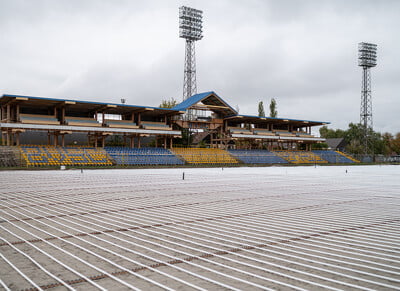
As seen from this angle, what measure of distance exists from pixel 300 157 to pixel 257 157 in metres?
9.17

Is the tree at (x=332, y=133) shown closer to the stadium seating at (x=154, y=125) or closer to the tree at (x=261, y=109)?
the tree at (x=261, y=109)

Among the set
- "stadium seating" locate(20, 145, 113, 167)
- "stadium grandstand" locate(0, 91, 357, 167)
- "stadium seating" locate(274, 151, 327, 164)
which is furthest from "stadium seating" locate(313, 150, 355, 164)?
"stadium seating" locate(20, 145, 113, 167)

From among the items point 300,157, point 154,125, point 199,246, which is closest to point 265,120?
point 300,157

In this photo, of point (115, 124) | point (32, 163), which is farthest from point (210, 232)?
point (115, 124)

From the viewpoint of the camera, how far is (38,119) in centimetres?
4088

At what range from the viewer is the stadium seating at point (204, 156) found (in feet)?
151

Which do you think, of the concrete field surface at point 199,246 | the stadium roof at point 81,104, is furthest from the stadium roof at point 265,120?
the concrete field surface at point 199,246

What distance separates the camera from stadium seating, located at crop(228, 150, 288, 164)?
5009 cm

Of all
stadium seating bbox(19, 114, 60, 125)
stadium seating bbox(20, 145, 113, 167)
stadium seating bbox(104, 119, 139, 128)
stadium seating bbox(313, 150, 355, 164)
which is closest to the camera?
stadium seating bbox(20, 145, 113, 167)

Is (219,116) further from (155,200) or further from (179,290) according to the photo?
(179,290)

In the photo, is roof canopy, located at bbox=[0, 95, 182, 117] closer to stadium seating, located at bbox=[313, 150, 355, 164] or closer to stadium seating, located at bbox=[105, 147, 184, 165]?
stadium seating, located at bbox=[105, 147, 184, 165]

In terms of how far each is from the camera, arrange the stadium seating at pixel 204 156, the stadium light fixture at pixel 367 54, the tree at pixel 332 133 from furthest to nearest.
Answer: the tree at pixel 332 133 → the stadium light fixture at pixel 367 54 → the stadium seating at pixel 204 156

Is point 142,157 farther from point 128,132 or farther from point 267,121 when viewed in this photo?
point 267,121

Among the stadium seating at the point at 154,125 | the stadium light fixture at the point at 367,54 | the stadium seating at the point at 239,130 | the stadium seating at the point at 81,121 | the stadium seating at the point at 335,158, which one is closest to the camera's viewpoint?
the stadium seating at the point at 81,121
